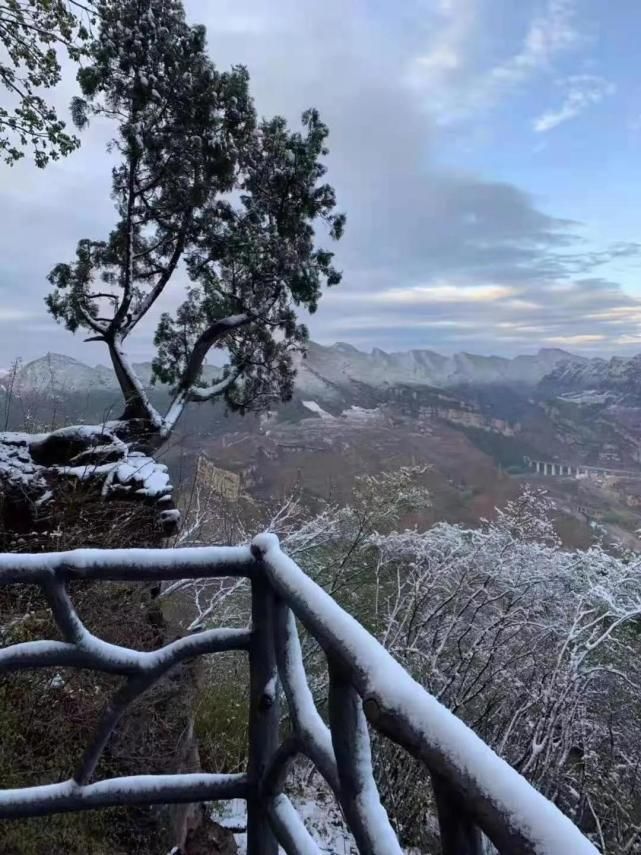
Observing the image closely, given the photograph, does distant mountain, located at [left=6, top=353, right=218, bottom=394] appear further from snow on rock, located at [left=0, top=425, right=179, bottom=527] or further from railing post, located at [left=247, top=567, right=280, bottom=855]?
railing post, located at [left=247, top=567, right=280, bottom=855]

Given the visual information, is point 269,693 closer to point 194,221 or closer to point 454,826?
point 454,826

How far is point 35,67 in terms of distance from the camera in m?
3.99

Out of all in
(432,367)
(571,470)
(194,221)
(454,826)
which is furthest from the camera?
(432,367)

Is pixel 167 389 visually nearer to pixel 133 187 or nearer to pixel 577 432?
pixel 133 187

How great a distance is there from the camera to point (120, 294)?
723 cm

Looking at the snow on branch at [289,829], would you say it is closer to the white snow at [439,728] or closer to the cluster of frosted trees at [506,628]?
the white snow at [439,728]

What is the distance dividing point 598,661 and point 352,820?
593 centimetres

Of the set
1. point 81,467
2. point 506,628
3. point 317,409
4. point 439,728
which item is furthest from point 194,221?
point 439,728

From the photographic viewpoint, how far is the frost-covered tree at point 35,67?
3709 mm

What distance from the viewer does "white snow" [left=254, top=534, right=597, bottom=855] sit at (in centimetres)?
42

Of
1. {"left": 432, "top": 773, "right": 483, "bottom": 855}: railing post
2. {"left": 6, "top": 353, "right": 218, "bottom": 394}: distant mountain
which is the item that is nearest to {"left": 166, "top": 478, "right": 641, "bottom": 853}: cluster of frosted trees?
{"left": 6, "top": 353, "right": 218, "bottom": 394}: distant mountain

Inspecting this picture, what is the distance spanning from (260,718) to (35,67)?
463cm

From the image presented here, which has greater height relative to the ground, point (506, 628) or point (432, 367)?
point (432, 367)

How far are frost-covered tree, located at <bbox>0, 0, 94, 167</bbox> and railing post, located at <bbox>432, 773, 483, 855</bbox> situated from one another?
15.0 feet
